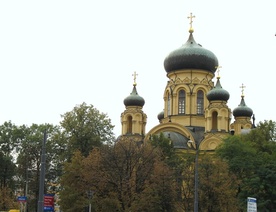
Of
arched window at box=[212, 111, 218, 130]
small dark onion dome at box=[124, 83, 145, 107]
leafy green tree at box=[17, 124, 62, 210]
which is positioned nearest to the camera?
leafy green tree at box=[17, 124, 62, 210]

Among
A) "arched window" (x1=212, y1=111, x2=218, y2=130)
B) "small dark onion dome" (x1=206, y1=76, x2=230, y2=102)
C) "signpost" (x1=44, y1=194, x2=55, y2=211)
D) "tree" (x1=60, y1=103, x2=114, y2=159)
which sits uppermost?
"small dark onion dome" (x1=206, y1=76, x2=230, y2=102)

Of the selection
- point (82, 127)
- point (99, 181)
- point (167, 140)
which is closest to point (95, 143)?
point (82, 127)

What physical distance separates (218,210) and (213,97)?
76.1ft

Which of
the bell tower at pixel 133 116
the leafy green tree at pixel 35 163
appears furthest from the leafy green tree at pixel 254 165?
the leafy green tree at pixel 35 163

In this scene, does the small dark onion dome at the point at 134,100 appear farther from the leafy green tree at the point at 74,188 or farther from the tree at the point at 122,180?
the leafy green tree at the point at 74,188

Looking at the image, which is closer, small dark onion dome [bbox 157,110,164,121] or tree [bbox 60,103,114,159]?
tree [bbox 60,103,114,159]

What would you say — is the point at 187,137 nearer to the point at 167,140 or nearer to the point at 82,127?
the point at 167,140

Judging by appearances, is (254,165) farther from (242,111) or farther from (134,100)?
(242,111)

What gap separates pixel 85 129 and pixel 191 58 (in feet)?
61.0

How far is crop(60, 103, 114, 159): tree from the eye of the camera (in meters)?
47.5

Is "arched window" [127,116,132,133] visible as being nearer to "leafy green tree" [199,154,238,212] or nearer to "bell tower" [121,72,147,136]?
"bell tower" [121,72,147,136]

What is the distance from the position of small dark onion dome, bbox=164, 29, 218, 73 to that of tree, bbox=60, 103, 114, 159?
15674mm

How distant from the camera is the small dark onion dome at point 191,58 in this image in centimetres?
6138

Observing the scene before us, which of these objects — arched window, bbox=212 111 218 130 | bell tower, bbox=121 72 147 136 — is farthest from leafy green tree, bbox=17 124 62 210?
arched window, bbox=212 111 218 130
